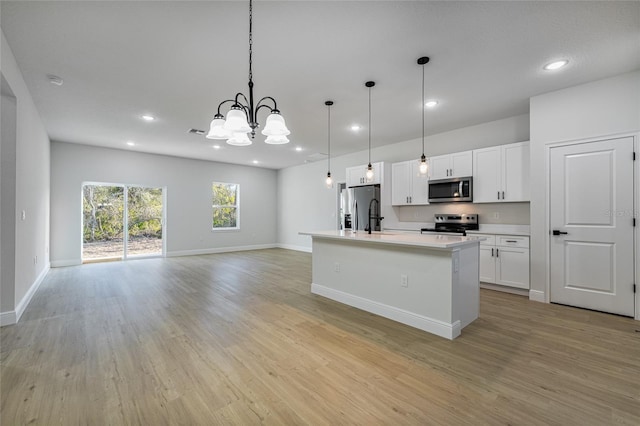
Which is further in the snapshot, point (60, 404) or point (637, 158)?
point (637, 158)

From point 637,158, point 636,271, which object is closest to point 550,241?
point 636,271

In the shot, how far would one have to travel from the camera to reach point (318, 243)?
13.5ft

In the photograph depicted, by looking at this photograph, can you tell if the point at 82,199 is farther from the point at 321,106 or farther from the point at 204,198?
the point at 321,106

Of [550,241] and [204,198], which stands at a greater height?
[204,198]

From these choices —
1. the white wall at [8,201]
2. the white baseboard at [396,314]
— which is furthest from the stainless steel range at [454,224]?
the white wall at [8,201]

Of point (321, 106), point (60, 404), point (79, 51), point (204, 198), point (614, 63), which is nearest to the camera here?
point (60, 404)

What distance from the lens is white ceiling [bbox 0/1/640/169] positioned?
221cm

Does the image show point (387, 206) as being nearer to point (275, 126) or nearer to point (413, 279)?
point (413, 279)

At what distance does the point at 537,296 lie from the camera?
3.79m

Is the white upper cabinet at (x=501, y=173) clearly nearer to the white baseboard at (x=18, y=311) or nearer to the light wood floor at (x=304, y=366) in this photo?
the light wood floor at (x=304, y=366)

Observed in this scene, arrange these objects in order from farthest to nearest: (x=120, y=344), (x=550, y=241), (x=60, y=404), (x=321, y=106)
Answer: (x=321, y=106) < (x=550, y=241) < (x=120, y=344) < (x=60, y=404)

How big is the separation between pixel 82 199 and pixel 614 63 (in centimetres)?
953

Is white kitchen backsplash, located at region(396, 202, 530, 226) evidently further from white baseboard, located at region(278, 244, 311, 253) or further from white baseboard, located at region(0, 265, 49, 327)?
white baseboard, located at region(0, 265, 49, 327)

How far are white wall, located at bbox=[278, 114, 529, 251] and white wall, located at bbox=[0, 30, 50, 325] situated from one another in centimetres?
561
